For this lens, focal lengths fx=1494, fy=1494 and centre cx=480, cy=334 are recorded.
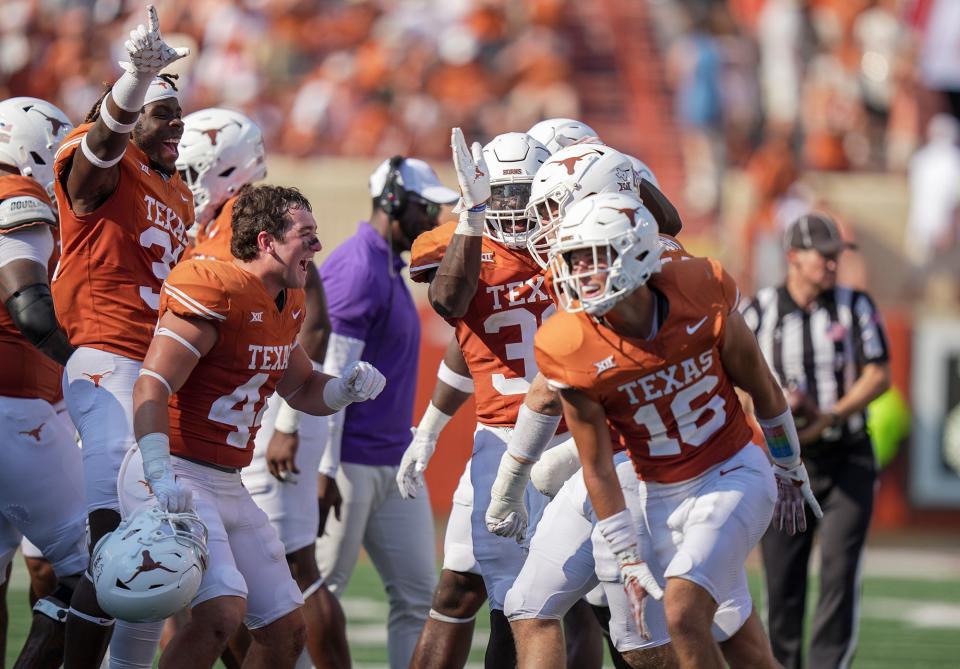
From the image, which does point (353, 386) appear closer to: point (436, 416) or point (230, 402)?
point (230, 402)

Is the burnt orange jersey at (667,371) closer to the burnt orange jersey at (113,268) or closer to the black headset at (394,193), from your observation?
the burnt orange jersey at (113,268)

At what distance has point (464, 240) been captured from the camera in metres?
4.78

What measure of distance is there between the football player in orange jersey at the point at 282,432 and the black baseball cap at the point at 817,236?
2260 millimetres

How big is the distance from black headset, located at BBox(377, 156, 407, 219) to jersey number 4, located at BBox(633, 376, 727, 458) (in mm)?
2025

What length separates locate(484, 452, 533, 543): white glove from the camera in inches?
184

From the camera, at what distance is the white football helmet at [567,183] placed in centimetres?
475

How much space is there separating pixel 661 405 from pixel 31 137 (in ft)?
8.17

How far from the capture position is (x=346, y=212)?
13.0 m

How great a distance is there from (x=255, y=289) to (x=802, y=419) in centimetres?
294

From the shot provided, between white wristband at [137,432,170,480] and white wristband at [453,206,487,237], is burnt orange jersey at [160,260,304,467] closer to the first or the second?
white wristband at [137,432,170,480]

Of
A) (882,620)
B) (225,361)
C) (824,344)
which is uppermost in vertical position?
(225,361)

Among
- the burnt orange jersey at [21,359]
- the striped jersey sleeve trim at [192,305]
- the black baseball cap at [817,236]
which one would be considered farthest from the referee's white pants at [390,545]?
the black baseball cap at [817,236]

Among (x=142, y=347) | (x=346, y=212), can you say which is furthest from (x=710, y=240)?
(x=142, y=347)

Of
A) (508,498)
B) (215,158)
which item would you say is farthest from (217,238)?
(508,498)
